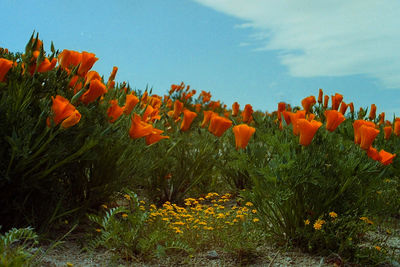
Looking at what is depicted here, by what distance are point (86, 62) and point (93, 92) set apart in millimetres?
350

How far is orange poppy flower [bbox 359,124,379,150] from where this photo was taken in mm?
2734

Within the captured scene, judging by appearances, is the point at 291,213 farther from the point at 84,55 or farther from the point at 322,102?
the point at 322,102

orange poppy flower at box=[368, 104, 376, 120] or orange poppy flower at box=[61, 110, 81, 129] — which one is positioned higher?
→ orange poppy flower at box=[368, 104, 376, 120]

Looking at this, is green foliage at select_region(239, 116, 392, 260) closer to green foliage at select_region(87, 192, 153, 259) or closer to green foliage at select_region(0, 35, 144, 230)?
green foliage at select_region(87, 192, 153, 259)

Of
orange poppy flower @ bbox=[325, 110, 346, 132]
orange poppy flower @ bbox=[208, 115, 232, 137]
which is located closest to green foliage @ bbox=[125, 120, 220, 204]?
orange poppy flower @ bbox=[208, 115, 232, 137]

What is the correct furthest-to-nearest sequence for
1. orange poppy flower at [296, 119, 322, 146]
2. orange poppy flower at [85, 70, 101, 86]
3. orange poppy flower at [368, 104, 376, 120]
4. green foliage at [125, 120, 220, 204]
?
orange poppy flower at [368, 104, 376, 120] → green foliage at [125, 120, 220, 204] → orange poppy flower at [85, 70, 101, 86] → orange poppy flower at [296, 119, 322, 146]

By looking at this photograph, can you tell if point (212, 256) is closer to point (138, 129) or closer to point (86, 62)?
point (138, 129)

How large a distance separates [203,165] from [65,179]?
1564 millimetres

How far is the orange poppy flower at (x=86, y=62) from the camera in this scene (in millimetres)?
2991

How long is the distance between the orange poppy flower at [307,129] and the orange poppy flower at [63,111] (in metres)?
1.36

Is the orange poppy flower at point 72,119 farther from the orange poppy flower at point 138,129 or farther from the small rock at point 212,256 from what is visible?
the small rock at point 212,256

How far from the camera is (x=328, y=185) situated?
9.14 ft

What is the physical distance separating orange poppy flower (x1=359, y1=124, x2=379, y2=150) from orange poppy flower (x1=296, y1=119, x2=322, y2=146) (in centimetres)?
32

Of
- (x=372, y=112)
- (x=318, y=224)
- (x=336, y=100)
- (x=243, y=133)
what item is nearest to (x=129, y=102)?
(x=243, y=133)
